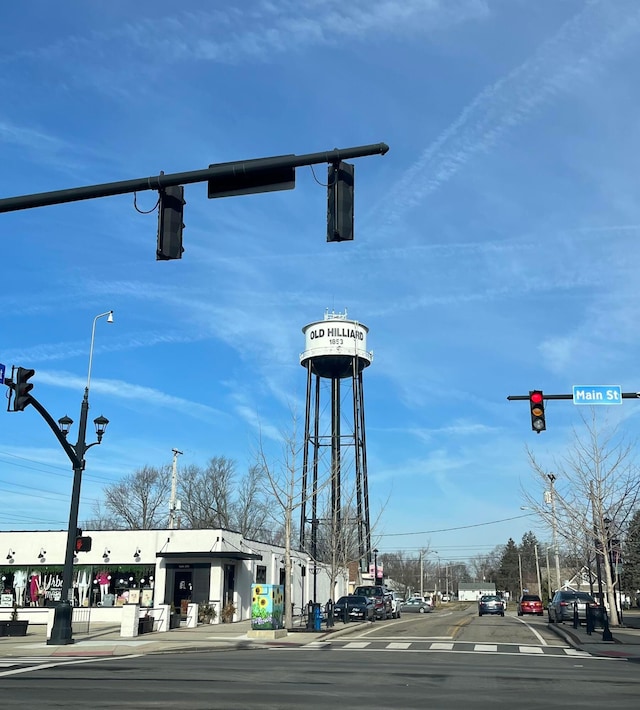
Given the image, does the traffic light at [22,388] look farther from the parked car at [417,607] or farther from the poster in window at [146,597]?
the parked car at [417,607]

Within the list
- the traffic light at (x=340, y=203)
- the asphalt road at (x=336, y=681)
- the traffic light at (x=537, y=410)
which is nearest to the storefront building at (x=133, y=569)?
the asphalt road at (x=336, y=681)

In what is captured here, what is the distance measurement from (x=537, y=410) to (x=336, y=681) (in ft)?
30.1

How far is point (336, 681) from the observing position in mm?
14703

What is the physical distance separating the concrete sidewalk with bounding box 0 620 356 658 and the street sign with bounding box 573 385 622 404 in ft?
41.0

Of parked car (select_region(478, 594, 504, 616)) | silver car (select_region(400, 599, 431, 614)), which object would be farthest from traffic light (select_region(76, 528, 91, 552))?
silver car (select_region(400, 599, 431, 614))

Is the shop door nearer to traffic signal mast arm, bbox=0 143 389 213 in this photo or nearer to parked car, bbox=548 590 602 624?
parked car, bbox=548 590 602 624

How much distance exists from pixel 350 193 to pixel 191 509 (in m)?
75.9

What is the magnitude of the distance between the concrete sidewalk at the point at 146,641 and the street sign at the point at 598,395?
12492 mm

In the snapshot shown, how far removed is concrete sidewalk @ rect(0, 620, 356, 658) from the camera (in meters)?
22.3

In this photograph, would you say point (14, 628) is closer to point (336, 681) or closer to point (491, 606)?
point (336, 681)

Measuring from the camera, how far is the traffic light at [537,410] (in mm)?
20031

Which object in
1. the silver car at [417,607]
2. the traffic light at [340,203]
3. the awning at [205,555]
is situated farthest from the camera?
the silver car at [417,607]

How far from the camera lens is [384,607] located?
45.5 meters

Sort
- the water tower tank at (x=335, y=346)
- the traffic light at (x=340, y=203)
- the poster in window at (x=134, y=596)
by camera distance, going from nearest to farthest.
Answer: the traffic light at (x=340, y=203), the poster in window at (x=134, y=596), the water tower tank at (x=335, y=346)
